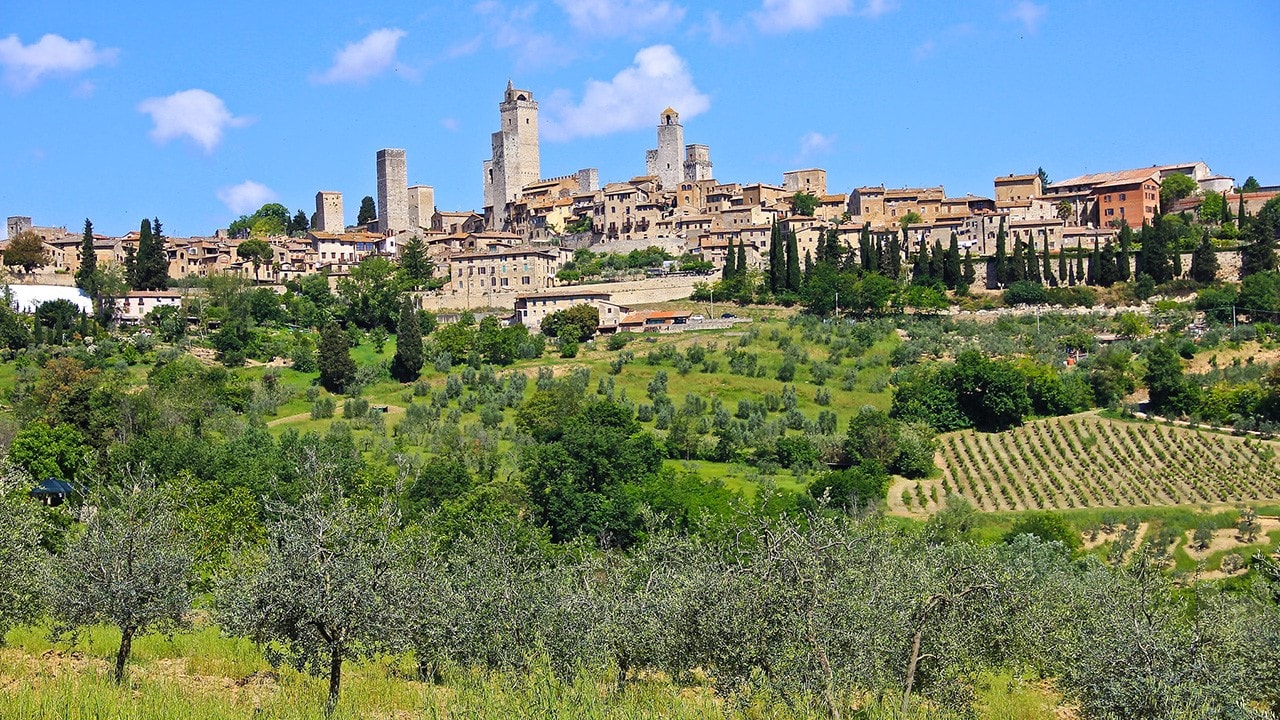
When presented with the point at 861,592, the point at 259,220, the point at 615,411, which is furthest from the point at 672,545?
the point at 259,220

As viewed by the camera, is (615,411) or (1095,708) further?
(615,411)

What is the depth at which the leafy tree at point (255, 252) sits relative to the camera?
71625 mm

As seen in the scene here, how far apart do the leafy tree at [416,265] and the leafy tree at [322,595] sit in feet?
175

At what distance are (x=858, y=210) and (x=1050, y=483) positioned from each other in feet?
136

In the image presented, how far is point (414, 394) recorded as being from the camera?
4903 cm

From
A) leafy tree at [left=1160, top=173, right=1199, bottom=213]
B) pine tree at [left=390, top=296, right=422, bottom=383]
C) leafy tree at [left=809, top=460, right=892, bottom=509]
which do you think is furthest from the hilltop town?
leafy tree at [left=809, top=460, right=892, bottom=509]

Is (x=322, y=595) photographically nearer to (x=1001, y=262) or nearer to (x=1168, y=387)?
(x=1168, y=387)

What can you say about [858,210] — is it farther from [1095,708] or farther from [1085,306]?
[1095,708]

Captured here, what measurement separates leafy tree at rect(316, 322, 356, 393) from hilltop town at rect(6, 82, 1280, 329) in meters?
12.0

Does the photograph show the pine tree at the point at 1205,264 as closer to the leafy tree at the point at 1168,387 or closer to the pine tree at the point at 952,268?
the pine tree at the point at 952,268

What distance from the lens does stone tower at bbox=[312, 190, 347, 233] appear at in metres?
91.7

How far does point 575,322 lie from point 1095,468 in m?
24.3

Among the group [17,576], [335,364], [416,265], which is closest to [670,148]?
[416,265]

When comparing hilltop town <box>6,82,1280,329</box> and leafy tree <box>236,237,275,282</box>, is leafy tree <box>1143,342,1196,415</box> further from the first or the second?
leafy tree <box>236,237,275,282</box>
